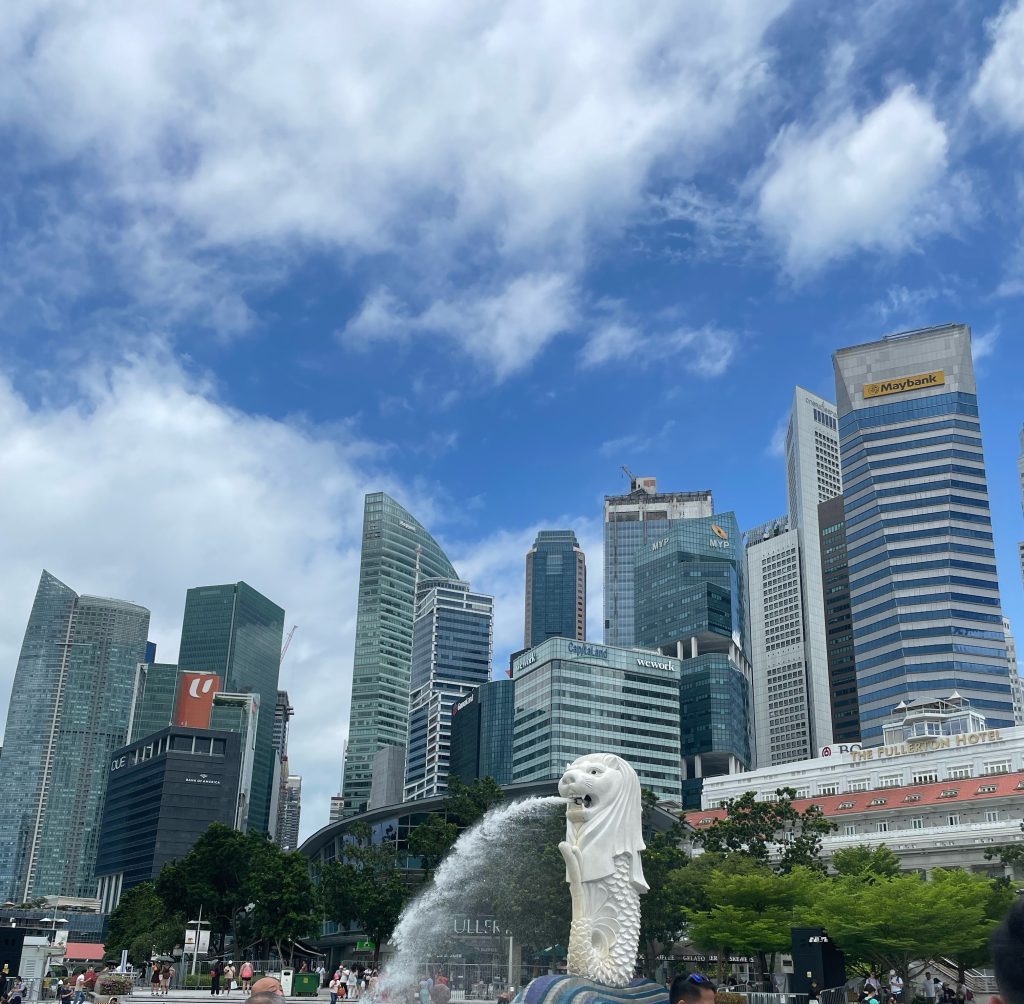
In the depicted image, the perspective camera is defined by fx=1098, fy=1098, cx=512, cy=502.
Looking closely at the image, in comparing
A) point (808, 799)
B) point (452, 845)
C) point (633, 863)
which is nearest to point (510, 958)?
point (452, 845)

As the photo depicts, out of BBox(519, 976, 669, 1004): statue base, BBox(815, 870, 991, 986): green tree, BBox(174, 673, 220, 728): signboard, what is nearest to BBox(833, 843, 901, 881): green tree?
BBox(815, 870, 991, 986): green tree

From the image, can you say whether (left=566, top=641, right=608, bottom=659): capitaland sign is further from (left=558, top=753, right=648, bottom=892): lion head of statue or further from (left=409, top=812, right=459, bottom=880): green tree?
(left=558, top=753, right=648, bottom=892): lion head of statue

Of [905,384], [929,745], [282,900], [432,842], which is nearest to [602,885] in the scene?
[432,842]

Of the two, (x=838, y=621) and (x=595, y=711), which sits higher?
(x=838, y=621)

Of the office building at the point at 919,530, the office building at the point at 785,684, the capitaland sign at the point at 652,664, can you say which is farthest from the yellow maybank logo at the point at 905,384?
the office building at the point at 785,684

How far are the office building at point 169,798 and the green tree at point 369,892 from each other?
9755cm

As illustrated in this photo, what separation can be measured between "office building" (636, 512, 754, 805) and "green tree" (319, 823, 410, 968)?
91.0 meters

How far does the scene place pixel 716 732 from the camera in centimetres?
14988

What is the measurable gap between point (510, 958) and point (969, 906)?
64.1ft

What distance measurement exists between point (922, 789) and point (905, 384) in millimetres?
87454

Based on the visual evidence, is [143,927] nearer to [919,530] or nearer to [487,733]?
[487,733]

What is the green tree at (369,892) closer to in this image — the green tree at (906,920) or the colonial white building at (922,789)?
the colonial white building at (922,789)

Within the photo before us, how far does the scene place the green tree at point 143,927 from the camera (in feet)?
215

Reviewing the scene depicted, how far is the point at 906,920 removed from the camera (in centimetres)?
4434
